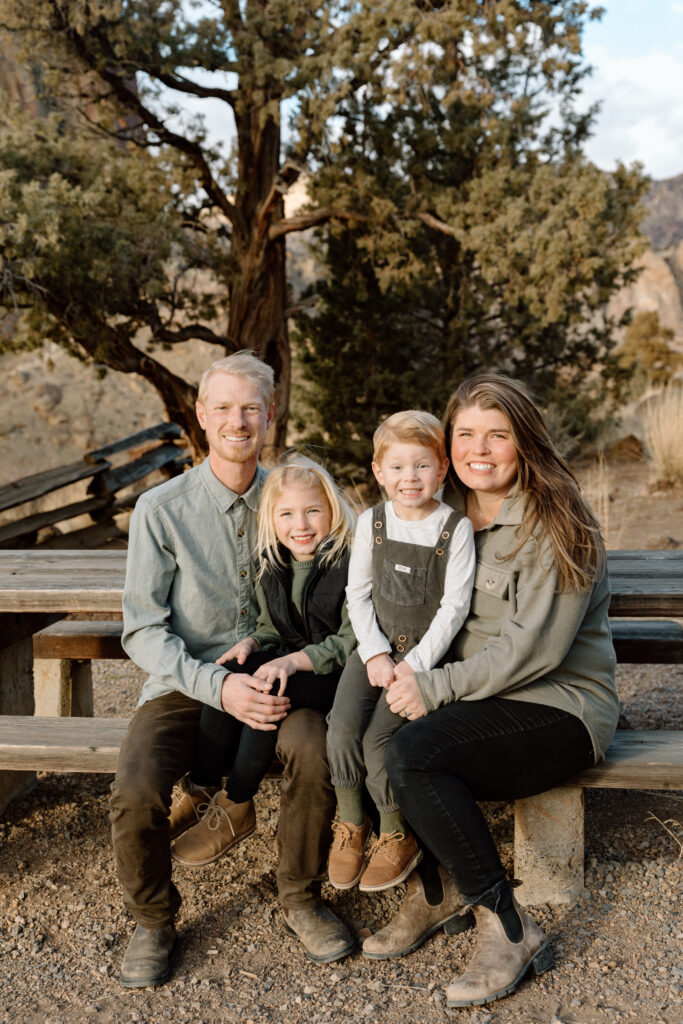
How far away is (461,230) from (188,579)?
7.38m

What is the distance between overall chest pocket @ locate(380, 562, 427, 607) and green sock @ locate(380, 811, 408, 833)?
1.97 ft

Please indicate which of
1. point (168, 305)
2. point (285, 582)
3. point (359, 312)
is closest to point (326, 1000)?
point (285, 582)

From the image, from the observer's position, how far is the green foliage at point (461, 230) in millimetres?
8500

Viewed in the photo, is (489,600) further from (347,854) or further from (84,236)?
(84,236)

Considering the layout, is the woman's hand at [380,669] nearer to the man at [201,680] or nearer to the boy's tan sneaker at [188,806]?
the man at [201,680]

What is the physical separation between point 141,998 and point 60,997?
23cm

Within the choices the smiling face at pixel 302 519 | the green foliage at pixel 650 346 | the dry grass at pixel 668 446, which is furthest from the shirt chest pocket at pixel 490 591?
the green foliage at pixel 650 346

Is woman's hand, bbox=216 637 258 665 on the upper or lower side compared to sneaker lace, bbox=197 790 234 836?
upper

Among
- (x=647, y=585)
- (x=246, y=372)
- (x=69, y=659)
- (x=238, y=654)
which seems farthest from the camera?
(x=69, y=659)

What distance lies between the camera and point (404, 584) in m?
2.65

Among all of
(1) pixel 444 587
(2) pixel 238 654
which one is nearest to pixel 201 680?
(2) pixel 238 654

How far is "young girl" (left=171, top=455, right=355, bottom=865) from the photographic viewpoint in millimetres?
2656

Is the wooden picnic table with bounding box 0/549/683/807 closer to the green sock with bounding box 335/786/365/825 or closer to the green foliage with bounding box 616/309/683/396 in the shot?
the green sock with bounding box 335/786/365/825

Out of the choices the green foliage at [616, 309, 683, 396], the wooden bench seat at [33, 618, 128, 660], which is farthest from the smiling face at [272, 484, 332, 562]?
the green foliage at [616, 309, 683, 396]
